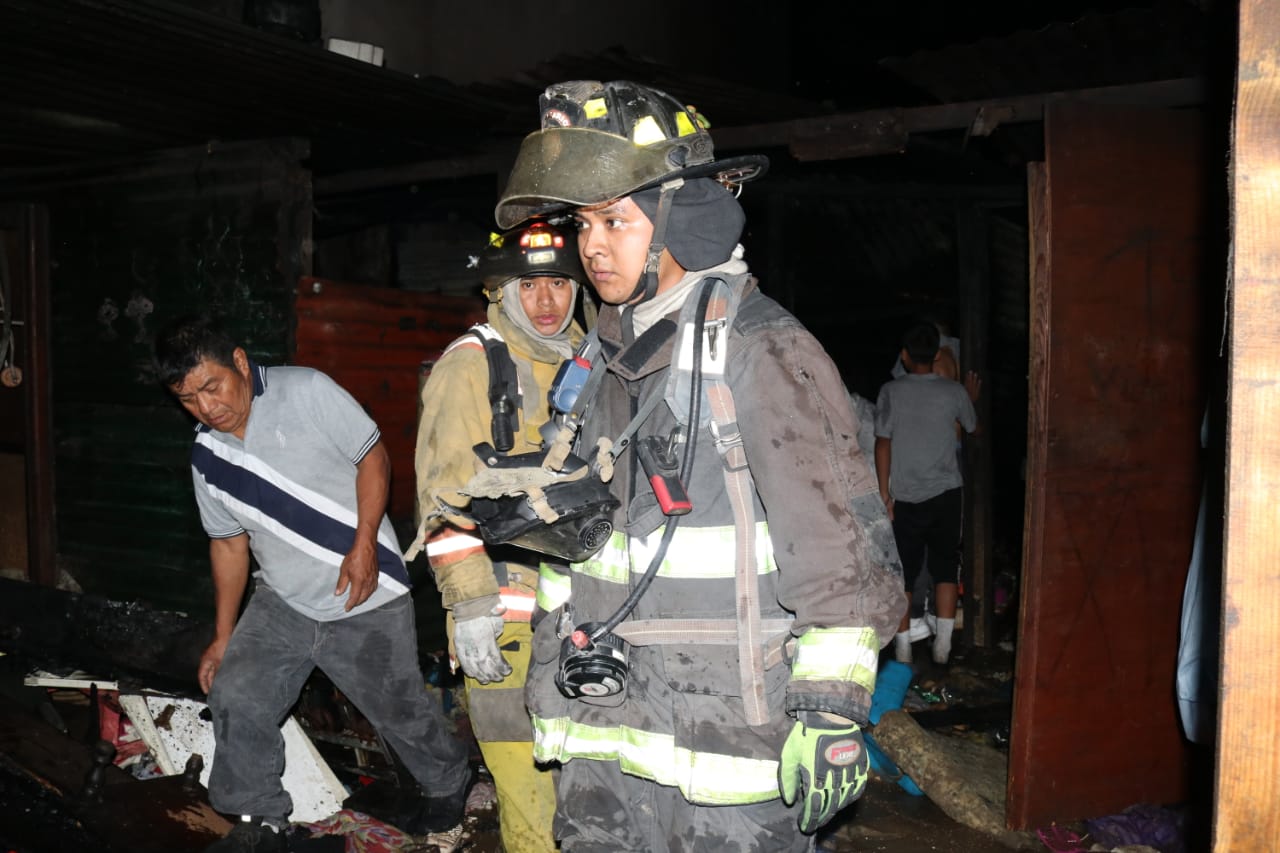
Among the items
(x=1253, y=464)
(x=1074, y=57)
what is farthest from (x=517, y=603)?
(x=1074, y=57)

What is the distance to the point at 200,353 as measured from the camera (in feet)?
12.5

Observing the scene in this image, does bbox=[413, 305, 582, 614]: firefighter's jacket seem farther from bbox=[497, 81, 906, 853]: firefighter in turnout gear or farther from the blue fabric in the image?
the blue fabric

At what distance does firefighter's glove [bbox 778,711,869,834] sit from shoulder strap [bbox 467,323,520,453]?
1645 mm

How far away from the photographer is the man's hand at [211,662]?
415 cm

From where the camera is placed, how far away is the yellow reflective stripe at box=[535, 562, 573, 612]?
2.54 meters

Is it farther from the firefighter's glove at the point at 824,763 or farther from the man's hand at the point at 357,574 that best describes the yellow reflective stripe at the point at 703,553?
the man's hand at the point at 357,574

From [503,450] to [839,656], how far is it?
1.66m

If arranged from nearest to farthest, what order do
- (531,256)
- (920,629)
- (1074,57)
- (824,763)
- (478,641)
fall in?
(824,763), (478,641), (531,256), (1074,57), (920,629)

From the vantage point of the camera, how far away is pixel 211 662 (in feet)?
13.7

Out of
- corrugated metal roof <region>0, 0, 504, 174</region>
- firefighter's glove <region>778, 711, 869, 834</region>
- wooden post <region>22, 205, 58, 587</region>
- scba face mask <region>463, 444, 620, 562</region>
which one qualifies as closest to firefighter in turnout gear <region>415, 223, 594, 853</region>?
scba face mask <region>463, 444, 620, 562</region>

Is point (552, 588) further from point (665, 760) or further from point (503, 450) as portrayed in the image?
point (503, 450)

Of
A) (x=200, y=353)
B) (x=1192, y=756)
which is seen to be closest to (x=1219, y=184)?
(x=1192, y=756)

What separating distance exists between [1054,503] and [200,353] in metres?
3.66

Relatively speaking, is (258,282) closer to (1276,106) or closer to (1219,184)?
(1219,184)
